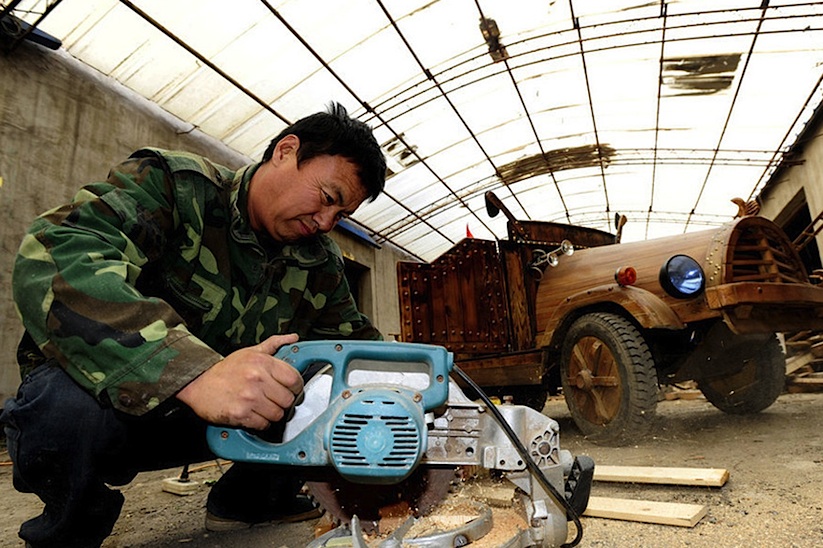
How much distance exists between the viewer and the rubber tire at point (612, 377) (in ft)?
9.06

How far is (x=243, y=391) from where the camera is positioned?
0.94 metres

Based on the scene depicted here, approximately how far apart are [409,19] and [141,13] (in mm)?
3219

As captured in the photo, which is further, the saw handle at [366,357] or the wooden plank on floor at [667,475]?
the wooden plank on floor at [667,475]

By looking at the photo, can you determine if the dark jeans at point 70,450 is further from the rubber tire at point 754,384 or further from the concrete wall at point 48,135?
the concrete wall at point 48,135

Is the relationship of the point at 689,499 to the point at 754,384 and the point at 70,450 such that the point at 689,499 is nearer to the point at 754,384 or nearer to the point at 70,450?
the point at 70,450

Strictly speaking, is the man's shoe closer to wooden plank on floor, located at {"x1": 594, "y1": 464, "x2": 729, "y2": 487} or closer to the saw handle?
the saw handle

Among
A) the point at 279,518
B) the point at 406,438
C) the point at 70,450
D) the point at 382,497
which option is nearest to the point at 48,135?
the point at 279,518

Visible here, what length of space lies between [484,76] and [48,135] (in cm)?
597

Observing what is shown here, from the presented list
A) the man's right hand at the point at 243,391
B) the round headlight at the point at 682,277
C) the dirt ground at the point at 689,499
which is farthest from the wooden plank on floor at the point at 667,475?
the man's right hand at the point at 243,391

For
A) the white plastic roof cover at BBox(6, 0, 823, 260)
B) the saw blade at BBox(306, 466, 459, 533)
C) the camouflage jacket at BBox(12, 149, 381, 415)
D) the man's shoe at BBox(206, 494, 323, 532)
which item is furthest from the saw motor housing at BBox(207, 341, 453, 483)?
the white plastic roof cover at BBox(6, 0, 823, 260)

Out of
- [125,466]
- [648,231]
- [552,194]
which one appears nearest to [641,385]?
[125,466]

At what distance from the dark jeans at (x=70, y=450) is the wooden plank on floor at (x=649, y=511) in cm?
144

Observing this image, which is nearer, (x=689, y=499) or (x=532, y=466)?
(x=532, y=466)

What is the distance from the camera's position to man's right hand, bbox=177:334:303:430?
0.95 metres
